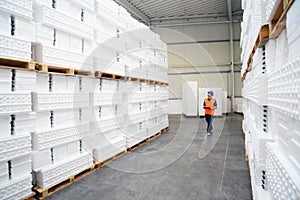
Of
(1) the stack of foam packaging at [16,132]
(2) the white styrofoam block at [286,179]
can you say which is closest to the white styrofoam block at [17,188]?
(1) the stack of foam packaging at [16,132]

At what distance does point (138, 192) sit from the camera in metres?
3.47

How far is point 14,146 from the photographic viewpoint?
117 inches

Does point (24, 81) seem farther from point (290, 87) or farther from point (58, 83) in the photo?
point (290, 87)

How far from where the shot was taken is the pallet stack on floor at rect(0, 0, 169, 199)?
2.99 m

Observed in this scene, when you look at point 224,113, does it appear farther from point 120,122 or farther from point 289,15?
point 289,15

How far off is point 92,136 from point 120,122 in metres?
1.13

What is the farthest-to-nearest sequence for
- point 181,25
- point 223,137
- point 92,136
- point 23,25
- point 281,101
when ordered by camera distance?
point 181,25
point 223,137
point 92,136
point 23,25
point 281,101

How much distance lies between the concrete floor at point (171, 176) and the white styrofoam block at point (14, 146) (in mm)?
895

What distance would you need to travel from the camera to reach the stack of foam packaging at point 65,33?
11.2ft

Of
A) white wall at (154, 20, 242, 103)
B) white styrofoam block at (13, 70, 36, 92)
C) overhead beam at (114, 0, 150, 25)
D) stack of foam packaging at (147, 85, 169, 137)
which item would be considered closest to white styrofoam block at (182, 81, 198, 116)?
white wall at (154, 20, 242, 103)

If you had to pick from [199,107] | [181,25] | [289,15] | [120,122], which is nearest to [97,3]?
[120,122]

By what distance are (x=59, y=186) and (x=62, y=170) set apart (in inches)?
10.5

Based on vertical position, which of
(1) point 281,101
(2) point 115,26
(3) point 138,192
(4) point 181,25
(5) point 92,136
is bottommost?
(3) point 138,192

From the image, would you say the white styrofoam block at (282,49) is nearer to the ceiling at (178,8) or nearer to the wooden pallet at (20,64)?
the wooden pallet at (20,64)
